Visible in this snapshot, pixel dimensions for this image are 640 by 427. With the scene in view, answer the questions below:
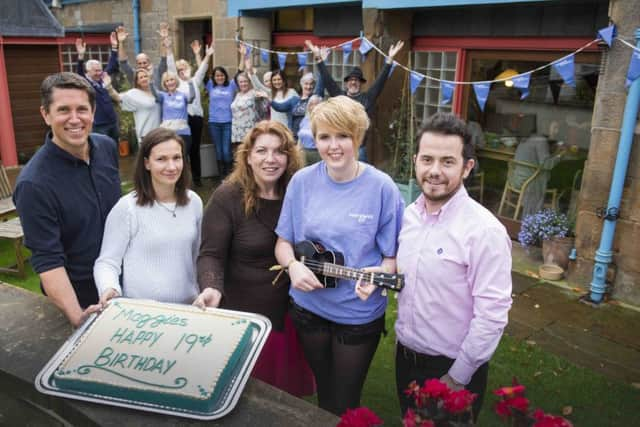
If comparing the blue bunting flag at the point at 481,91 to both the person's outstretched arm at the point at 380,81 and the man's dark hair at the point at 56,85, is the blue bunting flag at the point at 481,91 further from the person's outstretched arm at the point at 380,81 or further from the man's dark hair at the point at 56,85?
the man's dark hair at the point at 56,85

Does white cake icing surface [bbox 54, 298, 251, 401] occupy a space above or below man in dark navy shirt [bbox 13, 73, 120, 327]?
below

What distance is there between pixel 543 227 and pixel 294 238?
416 centimetres

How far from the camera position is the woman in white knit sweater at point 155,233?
8.14 feet

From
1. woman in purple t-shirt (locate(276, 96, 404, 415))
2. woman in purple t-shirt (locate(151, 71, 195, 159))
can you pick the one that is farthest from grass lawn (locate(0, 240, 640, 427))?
woman in purple t-shirt (locate(151, 71, 195, 159))

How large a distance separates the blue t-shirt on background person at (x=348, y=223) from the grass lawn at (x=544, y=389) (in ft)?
4.12

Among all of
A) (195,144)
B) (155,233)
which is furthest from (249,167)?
(195,144)

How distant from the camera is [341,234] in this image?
2.42 m

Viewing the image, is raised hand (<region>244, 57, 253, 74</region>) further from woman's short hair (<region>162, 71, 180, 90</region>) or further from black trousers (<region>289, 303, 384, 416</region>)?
black trousers (<region>289, 303, 384, 416</region>)

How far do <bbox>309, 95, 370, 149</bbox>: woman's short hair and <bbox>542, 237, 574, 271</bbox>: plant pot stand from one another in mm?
4004

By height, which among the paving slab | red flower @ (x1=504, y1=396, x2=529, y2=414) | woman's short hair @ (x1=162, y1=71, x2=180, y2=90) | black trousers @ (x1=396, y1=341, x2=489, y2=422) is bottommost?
the paving slab

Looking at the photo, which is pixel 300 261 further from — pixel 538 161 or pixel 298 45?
pixel 298 45

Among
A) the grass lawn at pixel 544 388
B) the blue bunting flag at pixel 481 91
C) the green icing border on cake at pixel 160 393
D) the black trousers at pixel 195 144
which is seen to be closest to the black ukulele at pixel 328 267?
the green icing border on cake at pixel 160 393

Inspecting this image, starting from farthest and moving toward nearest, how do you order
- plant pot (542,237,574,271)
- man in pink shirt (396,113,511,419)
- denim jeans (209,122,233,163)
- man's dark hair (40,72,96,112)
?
denim jeans (209,122,233,163) < plant pot (542,237,574,271) < man's dark hair (40,72,96,112) < man in pink shirt (396,113,511,419)

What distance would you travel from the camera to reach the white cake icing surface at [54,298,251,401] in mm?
1714
